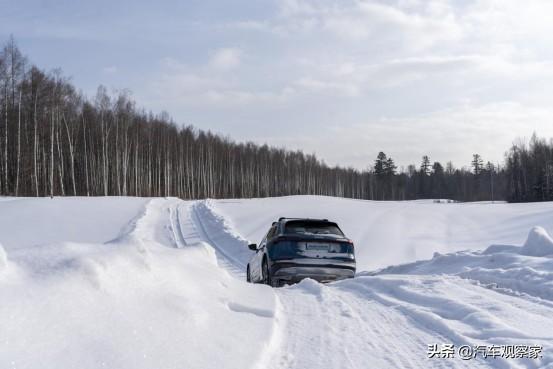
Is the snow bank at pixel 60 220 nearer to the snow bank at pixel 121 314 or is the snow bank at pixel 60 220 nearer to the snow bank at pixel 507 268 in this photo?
the snow bank at pixel 507 268

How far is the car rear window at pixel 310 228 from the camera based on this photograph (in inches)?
402

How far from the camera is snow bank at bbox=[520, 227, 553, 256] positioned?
33.3 ft

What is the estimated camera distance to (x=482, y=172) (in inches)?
5753

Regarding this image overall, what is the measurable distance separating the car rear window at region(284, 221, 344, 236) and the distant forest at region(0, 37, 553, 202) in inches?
1390

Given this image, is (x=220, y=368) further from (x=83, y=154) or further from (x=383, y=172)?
(x=383, y=172)

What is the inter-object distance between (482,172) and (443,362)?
503ft

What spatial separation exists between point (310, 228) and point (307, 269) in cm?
90

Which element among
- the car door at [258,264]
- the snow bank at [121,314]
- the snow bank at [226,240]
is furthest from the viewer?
the snow bank at [226,240]

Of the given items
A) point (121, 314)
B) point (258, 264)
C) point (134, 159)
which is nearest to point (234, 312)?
point (121, 314)

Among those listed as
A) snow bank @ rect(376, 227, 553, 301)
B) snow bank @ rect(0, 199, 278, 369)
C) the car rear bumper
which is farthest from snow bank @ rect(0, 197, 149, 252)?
snow bank @ rect(0, 199, 278, 369)

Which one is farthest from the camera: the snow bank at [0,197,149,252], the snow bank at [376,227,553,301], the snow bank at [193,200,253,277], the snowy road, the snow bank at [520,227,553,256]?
the snow bank at [0,197,149,252]

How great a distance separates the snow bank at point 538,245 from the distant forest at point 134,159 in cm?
3816

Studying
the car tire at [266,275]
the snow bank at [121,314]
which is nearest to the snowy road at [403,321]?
the snow bank at [121,314]

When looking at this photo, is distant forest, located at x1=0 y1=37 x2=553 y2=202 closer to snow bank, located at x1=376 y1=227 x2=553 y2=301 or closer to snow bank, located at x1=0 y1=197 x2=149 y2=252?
snow bank, located at x1=0 y1=197 x2=149 y2=252
